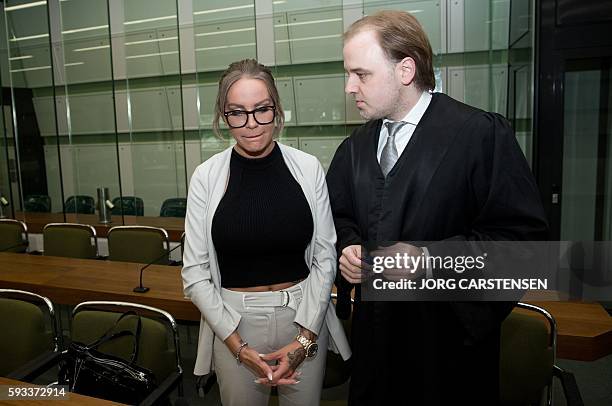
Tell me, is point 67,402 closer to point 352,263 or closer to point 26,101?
point 352,263

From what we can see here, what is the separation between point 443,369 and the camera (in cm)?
114

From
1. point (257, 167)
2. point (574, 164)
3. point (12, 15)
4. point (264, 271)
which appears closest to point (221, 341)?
point (264, 271)

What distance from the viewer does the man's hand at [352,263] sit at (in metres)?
1.12

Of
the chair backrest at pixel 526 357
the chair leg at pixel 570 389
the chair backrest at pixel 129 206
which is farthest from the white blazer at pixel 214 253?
the chair backrest at pixel 129 206


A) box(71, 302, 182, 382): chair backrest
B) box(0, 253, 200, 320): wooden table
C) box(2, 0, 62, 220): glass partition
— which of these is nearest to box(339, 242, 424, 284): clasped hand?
box(71, 302, 182, 382): chair backrest

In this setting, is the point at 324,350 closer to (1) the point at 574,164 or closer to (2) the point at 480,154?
(2) the point at 480,154

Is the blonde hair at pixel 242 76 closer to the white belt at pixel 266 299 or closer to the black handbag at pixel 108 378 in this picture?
the white belt at pixel 266 299

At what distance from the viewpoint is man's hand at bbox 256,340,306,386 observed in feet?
4.41

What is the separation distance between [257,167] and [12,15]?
593cm

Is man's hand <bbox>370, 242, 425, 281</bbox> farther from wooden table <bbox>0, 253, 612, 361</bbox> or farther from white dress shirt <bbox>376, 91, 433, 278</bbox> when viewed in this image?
wooden table <bbox>0, 253, 612, 361</bbox>

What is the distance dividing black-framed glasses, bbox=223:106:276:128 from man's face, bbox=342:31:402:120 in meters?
0.31

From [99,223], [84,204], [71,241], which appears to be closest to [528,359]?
[71,241]

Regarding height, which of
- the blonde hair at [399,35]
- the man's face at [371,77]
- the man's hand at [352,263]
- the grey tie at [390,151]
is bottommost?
the man's hand at [352,263]

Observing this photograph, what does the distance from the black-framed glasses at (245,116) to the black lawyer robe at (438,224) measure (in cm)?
26
